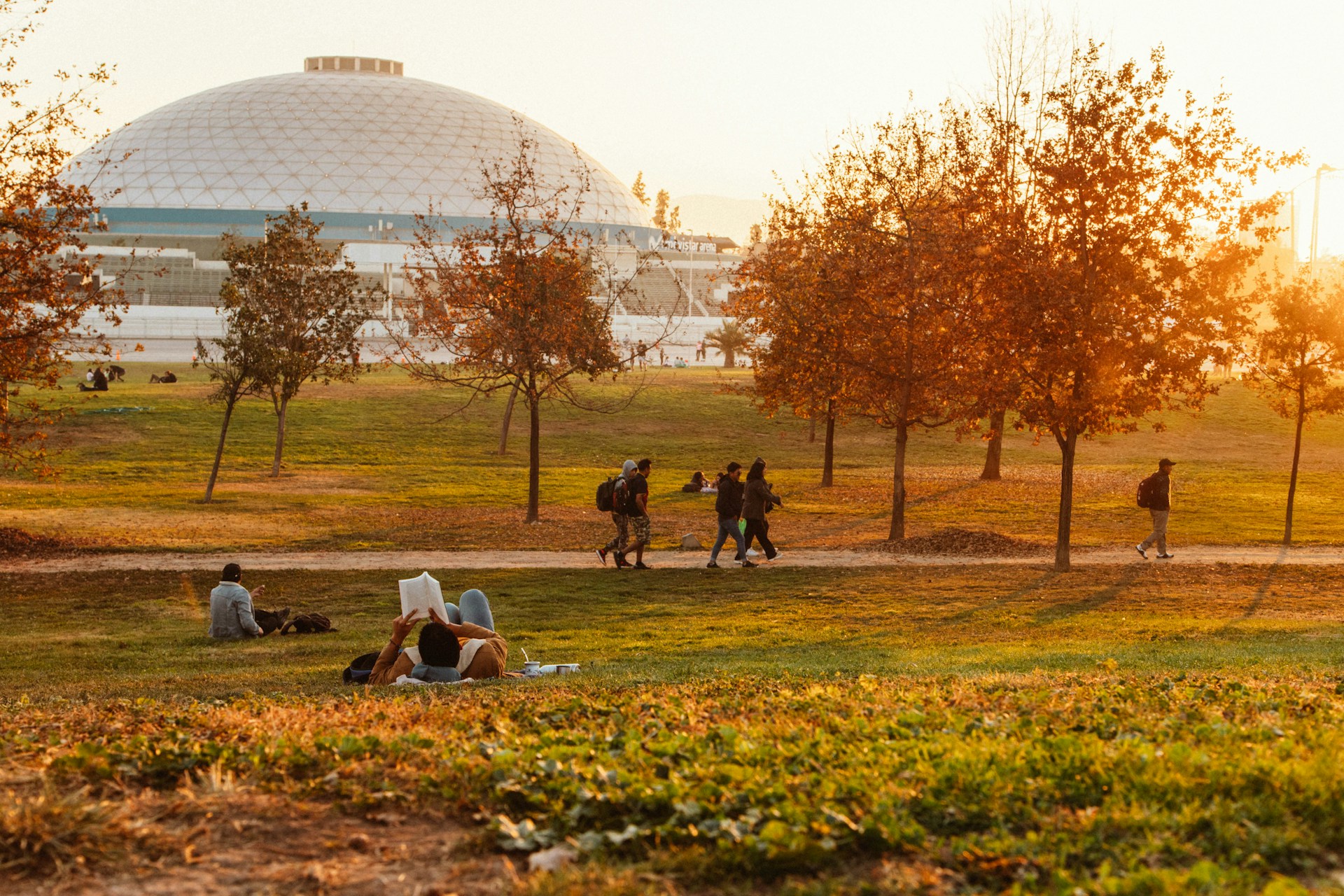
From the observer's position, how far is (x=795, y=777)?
5422mm

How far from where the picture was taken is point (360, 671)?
10531 mm

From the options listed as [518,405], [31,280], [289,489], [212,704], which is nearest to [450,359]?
[518,405]

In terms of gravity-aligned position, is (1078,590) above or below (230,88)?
below

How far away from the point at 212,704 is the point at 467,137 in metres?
122

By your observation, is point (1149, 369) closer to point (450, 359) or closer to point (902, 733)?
point (902, 733)

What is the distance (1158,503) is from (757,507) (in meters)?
7.12

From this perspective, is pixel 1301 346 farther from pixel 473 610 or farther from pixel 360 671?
pixel 360 671

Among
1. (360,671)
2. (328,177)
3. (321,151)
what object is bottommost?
(360,671)

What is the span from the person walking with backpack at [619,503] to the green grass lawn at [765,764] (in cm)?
731

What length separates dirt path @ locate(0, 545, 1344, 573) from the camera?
766 inches

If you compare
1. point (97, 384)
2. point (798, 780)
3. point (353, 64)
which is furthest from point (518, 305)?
point (353, 64)

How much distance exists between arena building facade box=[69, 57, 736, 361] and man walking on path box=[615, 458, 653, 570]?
7363cm

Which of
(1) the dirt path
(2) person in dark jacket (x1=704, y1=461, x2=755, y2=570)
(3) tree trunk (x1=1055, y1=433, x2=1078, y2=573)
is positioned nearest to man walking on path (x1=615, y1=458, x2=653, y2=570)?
(1) the dirt path

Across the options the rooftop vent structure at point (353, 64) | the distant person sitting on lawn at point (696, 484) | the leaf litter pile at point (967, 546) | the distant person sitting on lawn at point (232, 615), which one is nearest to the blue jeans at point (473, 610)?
the distant person sitting on lawn at point (232, 615)
